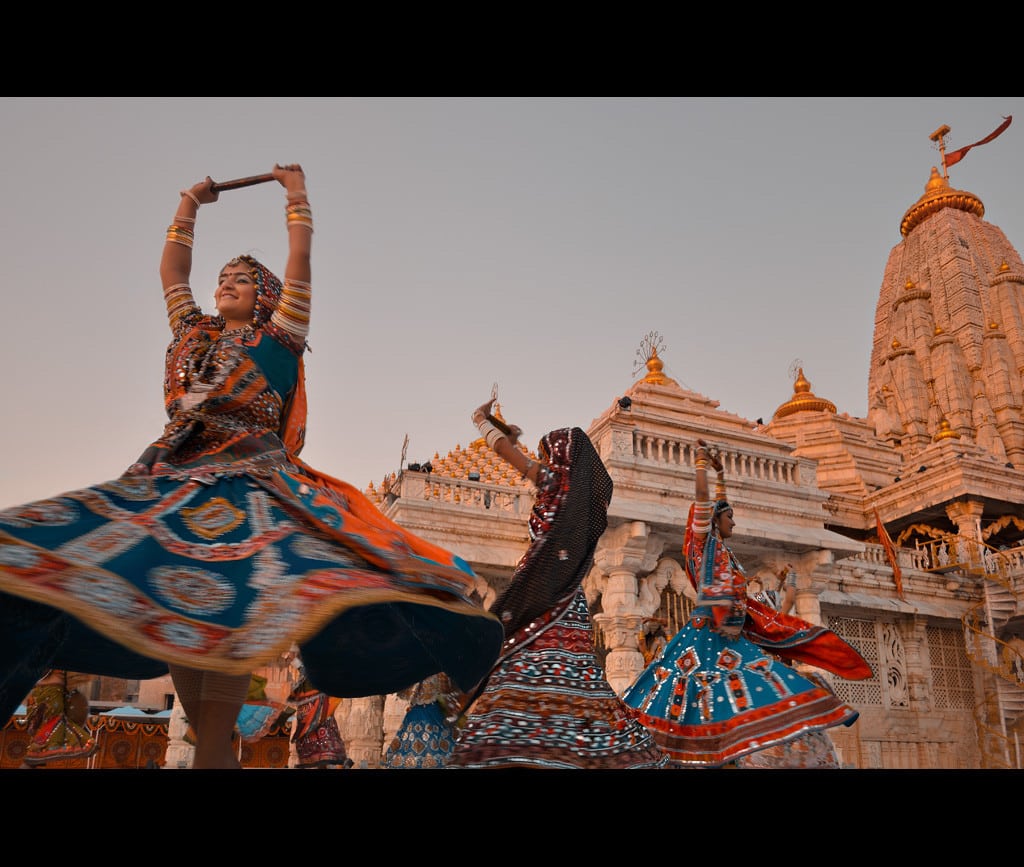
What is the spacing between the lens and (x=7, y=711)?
8.07 feet

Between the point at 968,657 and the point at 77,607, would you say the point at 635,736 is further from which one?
the point at 968,657

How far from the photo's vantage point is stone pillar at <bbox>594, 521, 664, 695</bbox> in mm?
9828

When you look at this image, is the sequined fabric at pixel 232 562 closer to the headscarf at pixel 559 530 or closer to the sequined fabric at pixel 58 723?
the headscarf at pixel 559 530

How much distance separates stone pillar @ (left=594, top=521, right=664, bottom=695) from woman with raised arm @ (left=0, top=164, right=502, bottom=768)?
7.11 m

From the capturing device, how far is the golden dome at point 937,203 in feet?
122

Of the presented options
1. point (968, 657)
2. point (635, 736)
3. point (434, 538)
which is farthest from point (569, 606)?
point (968, 657)

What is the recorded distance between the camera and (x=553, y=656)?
3.56m

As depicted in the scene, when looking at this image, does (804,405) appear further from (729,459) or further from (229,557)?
(229,557)

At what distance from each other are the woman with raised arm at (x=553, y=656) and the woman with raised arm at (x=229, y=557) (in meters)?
0.34

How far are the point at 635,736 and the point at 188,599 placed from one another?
6.64 feet

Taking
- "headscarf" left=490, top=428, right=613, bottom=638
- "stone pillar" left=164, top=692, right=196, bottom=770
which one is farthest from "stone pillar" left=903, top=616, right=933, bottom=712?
"headscarf" left=490, top=428, right=613, bottom=638

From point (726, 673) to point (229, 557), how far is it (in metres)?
3.20

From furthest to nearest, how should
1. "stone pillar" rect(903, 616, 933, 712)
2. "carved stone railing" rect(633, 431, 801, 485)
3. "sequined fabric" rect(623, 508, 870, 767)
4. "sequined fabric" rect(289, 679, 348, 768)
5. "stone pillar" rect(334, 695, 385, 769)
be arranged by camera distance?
"stone pillar" rect(903, 616, 933, 712) → "carved stone railing" rect(633, 431, 801, 485) → "stone pillar" rect(334, 695, 385, 769) → "sequined fabric" rect(289, 679, 348, 768) → "sequined fabric" rect(623, 508, 870, 767)

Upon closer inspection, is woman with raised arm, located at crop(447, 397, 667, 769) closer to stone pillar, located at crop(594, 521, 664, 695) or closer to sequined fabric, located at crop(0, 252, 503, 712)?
sequined fabric, located at crop(0, 252, 503, 712)
